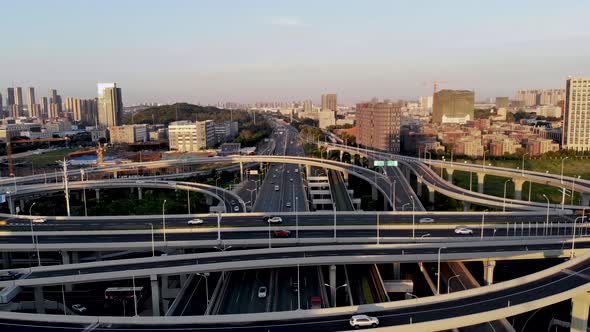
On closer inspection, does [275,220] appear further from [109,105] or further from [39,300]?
[109,105]

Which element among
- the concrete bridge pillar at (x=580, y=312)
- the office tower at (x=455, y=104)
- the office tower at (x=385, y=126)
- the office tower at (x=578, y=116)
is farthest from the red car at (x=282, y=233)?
the office tower at (x=455, y=104)

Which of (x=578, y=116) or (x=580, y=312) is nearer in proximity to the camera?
(x=580, y=312)

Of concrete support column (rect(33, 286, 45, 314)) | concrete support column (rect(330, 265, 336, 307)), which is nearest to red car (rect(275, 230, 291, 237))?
concrete support column (rect(330, 265, 336, 307))

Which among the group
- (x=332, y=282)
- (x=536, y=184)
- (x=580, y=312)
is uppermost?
(x=332, y=282)

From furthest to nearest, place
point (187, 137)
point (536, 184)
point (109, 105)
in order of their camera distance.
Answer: point (109, 105) < point (187, 137) < point (536, 184)

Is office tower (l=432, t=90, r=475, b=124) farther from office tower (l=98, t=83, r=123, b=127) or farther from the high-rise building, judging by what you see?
office tower (l=98, t=83, r=123, b=127)

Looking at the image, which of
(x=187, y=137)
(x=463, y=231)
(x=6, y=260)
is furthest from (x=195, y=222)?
(x=187, y=137)

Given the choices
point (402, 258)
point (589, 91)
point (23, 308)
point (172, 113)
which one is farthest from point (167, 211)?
point (172, 113)
